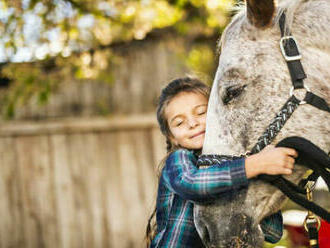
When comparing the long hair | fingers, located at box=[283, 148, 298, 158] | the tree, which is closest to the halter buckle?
fingers, located at box=[283, 148, 298, 158]

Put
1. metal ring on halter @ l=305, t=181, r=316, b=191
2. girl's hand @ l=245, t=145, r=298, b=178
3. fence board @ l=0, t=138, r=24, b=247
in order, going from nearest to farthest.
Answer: girl's hand @ l=245, t=145, r=298, b=178 < metal ring on halter @ l=305, t=181, r=316, b=191 < fence board @ l=0, t=138, r=24, b=247

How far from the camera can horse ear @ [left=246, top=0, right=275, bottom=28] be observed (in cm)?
162

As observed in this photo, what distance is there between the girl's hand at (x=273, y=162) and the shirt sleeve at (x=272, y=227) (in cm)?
42

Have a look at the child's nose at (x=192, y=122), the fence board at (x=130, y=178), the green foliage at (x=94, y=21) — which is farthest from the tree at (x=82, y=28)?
the child's nose at (x=192, y=122)

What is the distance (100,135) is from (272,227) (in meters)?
3.32

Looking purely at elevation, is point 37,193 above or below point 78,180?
below

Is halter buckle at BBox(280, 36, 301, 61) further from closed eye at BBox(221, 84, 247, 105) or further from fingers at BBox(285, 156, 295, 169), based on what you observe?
fingers at BBox(285, 156, 295, 169)

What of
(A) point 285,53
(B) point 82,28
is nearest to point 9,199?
(B) point 82,28

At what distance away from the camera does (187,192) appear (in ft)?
5.88

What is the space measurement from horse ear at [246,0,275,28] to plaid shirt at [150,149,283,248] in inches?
25.2

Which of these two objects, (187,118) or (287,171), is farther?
(187,118)

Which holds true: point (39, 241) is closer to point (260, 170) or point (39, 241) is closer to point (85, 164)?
point (85, 164)

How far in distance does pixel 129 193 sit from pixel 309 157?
3510mm

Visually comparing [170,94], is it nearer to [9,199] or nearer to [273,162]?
[273,162]
